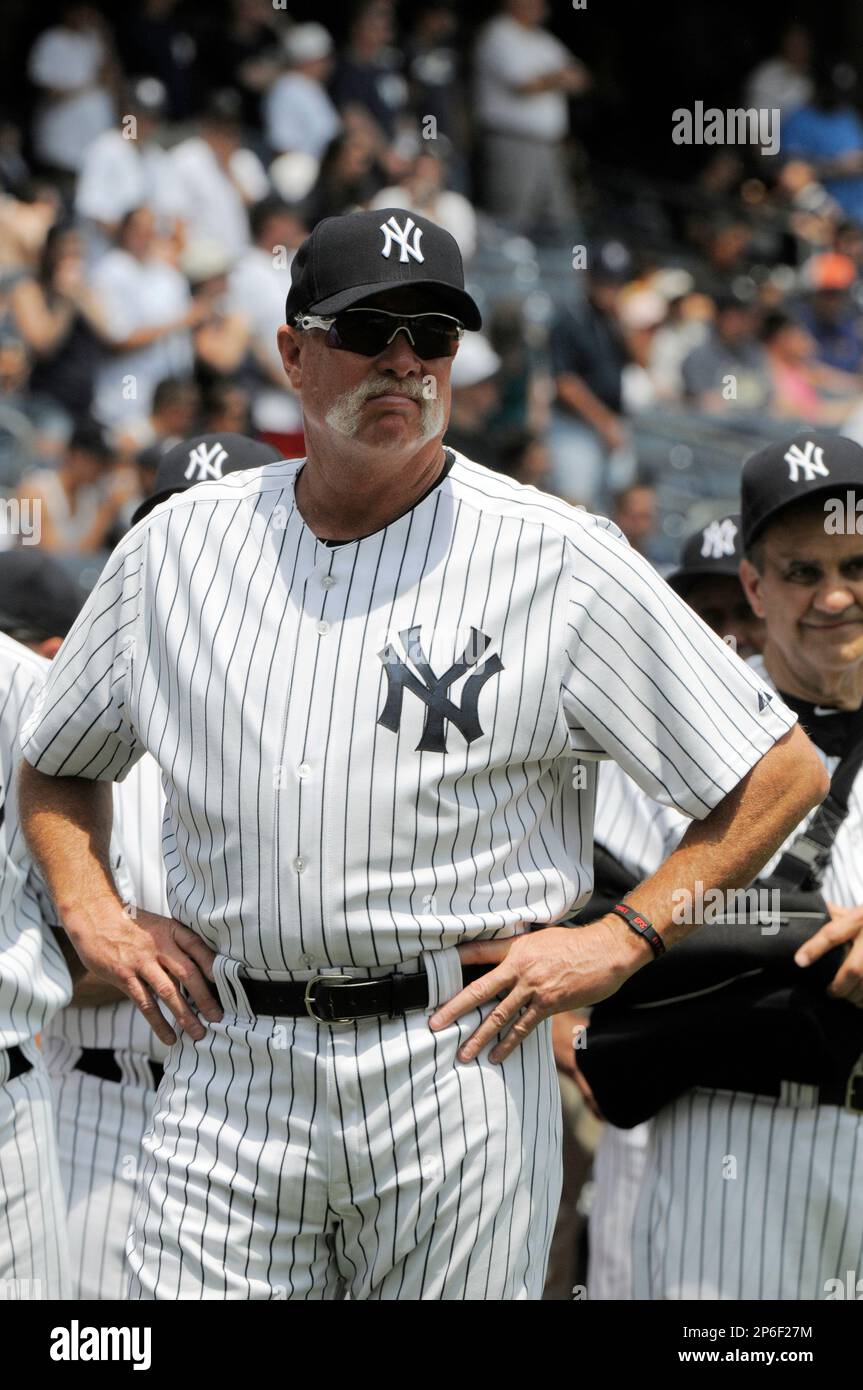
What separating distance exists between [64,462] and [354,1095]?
7512mm

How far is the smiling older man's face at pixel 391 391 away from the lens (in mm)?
2979

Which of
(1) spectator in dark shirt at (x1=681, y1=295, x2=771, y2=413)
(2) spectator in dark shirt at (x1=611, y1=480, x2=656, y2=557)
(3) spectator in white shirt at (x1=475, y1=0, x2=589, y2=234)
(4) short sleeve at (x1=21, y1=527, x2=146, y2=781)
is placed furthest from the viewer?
(3) spectator in white shirt at (x1=475, y1=0, x2=589, y2=234)

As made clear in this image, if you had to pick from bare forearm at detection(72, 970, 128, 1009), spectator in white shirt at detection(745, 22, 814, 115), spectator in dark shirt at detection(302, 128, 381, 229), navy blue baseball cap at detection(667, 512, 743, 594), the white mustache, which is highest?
spectator in white shirt at detection(745, 22, 814, 115)

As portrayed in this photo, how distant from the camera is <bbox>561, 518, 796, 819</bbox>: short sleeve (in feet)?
9.60

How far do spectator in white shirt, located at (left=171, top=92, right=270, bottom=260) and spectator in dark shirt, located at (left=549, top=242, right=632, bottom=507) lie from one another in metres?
2.24

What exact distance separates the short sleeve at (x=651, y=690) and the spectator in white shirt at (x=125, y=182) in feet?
28.6

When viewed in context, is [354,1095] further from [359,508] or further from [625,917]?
[359,508]

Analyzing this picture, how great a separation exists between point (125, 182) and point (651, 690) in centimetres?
927

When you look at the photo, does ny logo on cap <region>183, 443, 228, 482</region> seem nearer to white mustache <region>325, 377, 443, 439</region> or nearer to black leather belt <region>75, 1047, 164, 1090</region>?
black leather belt <region>75, 1047, 164, 1090</region>

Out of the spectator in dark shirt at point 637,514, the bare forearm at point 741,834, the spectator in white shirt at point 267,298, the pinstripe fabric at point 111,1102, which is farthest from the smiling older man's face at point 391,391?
the spectator in dark shirt at point 637,514

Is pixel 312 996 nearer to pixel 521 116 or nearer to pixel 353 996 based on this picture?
pixel 353 996

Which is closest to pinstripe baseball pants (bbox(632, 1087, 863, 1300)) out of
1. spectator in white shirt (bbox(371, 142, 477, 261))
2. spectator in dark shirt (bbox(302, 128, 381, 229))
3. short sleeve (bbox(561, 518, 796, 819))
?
short sleeve (bbox(561, 518, 796, 819))

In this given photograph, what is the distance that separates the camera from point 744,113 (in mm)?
16016

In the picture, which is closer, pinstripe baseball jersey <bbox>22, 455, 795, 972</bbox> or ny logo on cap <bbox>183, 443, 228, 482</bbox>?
pinstripe baseball jersey <bbox>22, 455, 795, 972</bbox>
